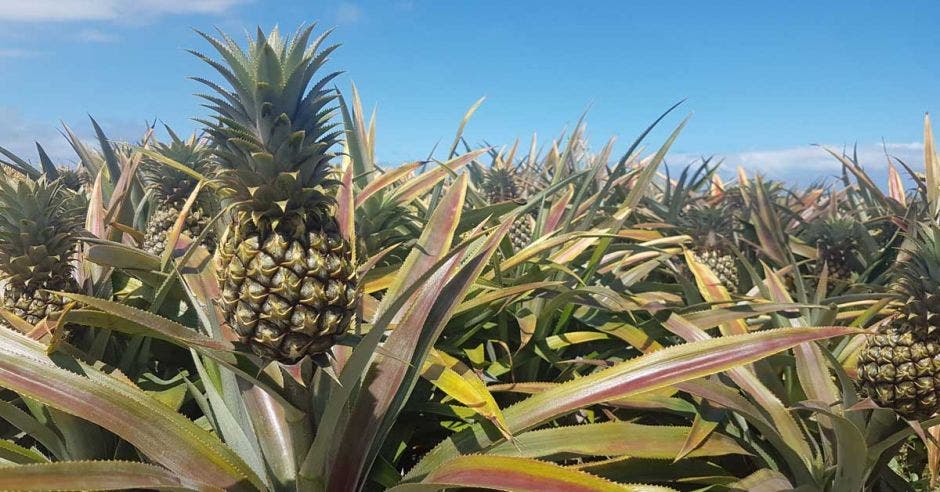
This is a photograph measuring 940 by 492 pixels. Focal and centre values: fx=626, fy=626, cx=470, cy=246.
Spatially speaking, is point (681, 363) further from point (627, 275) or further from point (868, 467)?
point (627, 275)

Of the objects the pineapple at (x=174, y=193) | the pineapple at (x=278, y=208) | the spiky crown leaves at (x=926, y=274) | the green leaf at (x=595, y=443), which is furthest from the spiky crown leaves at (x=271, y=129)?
the spiky crown leaves at (x=926, y=274)

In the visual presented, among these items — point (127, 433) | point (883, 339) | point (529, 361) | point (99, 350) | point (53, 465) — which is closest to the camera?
point (53, 465)

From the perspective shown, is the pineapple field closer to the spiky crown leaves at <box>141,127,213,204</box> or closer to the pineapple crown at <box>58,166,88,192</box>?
the spiky crown leaves at <box>141,127,213,204</box>

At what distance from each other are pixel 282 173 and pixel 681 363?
3.80 ft

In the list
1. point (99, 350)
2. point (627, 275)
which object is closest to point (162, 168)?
point (99, 350)

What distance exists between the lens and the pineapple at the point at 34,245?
201cm

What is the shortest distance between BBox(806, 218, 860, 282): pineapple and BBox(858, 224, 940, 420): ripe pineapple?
6.89 feet

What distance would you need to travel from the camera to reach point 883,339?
196 centimetres

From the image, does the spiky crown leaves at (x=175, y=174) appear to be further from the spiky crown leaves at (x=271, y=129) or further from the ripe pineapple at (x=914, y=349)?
the ripe pineapple at (x=914, y=349)

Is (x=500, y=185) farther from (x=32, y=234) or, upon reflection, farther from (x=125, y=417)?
(x=125, y=417)

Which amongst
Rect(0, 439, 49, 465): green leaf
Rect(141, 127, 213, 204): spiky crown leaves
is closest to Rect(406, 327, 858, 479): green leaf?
Rect(0, 439, 49, 465): green leaf

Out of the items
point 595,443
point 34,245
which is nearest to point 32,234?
point 34,245

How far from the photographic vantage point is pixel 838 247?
12.9 feet

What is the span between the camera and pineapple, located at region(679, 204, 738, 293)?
340 centimetres
